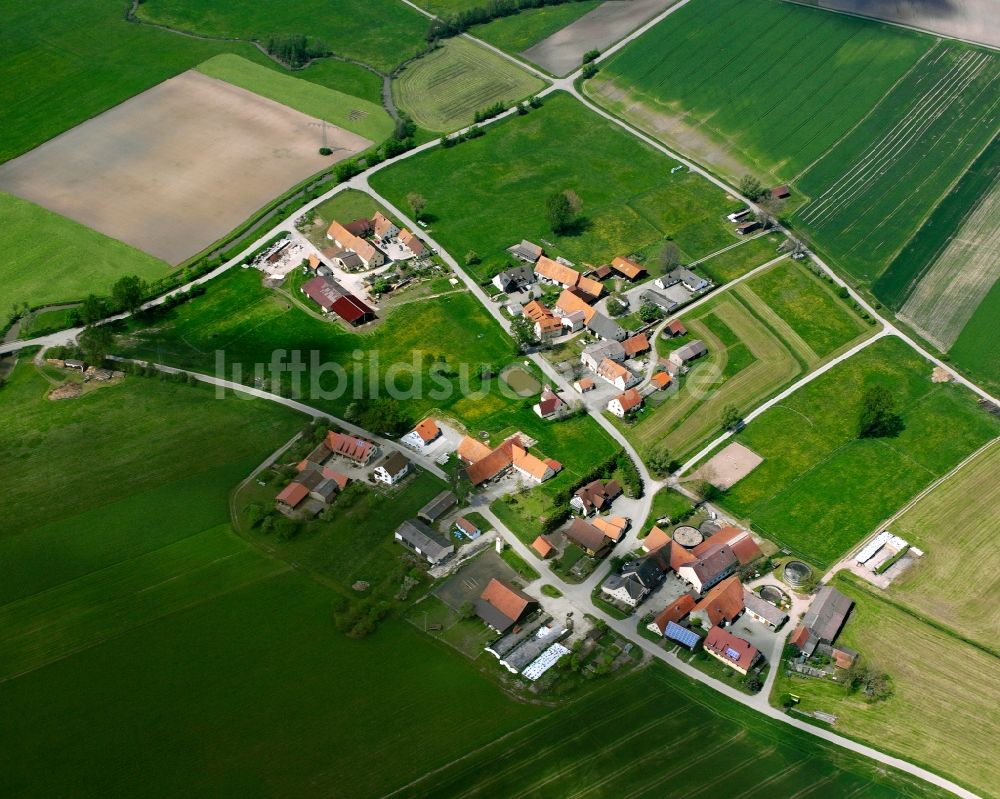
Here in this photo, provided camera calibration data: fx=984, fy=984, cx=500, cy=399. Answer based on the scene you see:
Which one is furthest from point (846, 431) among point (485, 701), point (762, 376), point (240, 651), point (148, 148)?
point (148, 148)

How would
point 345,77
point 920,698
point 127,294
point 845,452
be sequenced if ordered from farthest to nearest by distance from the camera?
point 345,77
point 127,294
point 845,452
point 920,698

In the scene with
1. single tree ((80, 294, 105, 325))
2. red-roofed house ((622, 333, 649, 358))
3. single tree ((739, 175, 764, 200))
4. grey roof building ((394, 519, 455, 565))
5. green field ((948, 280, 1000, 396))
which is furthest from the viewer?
single tree ((739, 175, 764, 200))

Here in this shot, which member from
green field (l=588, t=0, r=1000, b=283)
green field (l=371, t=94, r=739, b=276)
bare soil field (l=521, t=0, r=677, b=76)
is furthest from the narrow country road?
bare soil field (l=521, t=0, r=677, b=76)

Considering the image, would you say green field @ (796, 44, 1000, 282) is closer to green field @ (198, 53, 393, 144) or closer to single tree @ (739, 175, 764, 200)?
single tree @ (739, 175, 764, 200)

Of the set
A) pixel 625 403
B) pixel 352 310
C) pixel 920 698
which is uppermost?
pixel 625 403

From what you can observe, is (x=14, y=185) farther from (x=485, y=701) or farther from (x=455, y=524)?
(x=485, y=701)

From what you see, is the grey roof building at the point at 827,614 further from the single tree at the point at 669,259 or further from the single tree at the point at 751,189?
the single tree at the point at 751,189

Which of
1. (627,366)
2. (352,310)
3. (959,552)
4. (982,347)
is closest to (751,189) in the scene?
(982,347)

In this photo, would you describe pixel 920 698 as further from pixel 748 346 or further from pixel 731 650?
pixel 748 346
